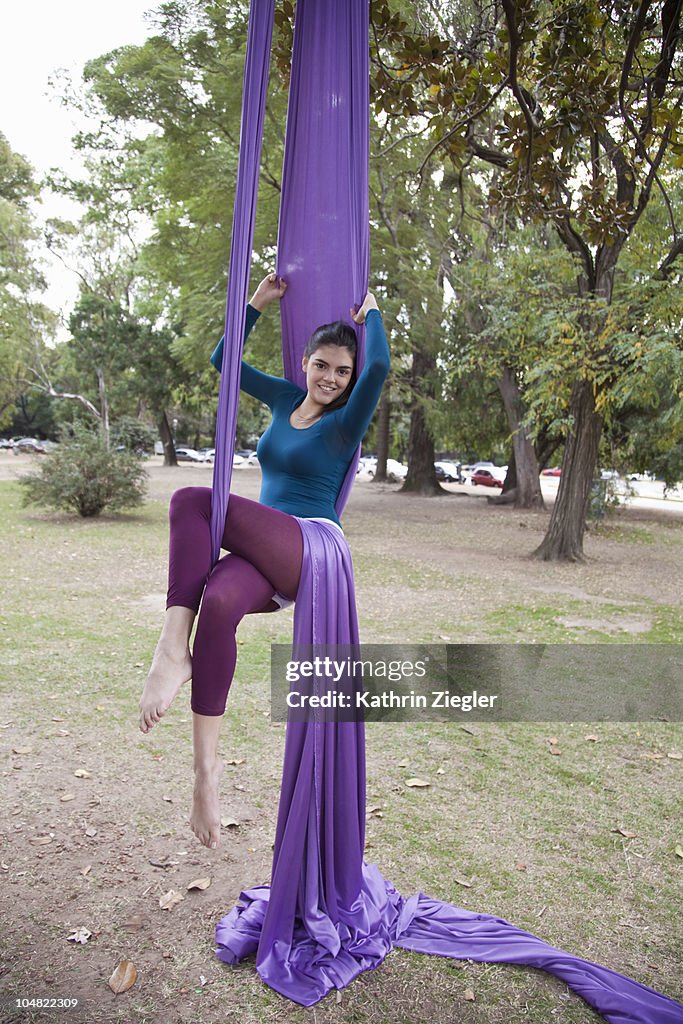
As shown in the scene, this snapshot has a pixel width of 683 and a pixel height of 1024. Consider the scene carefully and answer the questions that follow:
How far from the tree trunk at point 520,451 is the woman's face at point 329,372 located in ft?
37.6

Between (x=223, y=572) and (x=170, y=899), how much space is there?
4.02ft

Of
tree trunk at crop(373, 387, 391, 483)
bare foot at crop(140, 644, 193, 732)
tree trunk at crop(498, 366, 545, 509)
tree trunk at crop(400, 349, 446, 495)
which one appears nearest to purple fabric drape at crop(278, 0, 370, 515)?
bare foot at crop(140, 644, 193, 732)

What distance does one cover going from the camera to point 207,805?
1587 mm

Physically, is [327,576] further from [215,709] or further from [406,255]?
[406,255]

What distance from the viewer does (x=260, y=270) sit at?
9.48 meters

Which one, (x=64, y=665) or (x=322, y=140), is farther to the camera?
(x=64, y=665)

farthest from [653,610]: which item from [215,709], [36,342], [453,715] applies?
[36,342]

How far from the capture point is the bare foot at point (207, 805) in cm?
158

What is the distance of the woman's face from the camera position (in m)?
1.92

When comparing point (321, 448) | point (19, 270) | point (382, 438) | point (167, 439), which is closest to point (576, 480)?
point (321, 448)

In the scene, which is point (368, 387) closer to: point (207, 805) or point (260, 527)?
point (260, 527)

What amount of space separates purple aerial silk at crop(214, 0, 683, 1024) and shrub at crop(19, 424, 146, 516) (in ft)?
28.3

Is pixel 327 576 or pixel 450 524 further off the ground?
pixel 327 576

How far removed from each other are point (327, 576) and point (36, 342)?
1960cm
